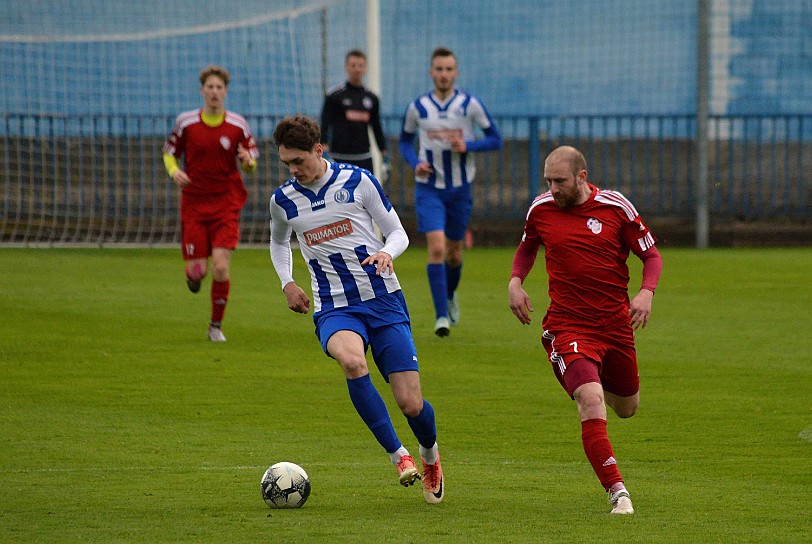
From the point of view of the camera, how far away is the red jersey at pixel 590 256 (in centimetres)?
620

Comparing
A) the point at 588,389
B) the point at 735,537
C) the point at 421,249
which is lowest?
the point at 421,249

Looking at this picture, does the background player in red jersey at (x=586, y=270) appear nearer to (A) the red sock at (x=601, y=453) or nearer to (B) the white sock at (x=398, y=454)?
(A) the red sock at (x=601, y=453)

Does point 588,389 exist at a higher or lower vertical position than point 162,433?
higher

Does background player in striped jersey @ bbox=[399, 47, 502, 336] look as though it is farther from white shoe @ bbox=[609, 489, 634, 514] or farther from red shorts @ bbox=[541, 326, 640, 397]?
white shoe @ bbox=[609, 489, 634, 514]

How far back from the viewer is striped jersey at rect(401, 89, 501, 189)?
1196 cm

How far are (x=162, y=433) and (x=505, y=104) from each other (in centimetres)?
1536

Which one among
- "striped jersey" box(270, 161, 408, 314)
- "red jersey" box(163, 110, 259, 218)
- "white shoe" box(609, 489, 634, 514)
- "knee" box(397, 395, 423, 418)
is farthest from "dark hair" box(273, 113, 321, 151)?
"red jersey" box(163, 110, 259, 218)

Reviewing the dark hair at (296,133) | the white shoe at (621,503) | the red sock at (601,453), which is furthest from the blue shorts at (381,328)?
the white shoe at (621,503)

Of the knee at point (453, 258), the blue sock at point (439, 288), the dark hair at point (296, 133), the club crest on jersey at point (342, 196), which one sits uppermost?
the dark hair at point (296, 133)

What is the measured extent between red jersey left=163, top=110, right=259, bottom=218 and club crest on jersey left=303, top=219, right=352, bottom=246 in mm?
5053

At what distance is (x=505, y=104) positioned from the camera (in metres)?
22.2

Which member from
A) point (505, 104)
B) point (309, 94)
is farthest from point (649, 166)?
point (309, 94)

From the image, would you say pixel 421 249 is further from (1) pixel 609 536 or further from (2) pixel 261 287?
(1) pixel 609 536

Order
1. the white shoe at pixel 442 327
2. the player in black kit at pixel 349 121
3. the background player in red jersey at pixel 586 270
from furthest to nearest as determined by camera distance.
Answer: the player in black kit at pixel 349 121
the white shoe at pixel 442 327
the background player in red jersey at pixel 586 270
